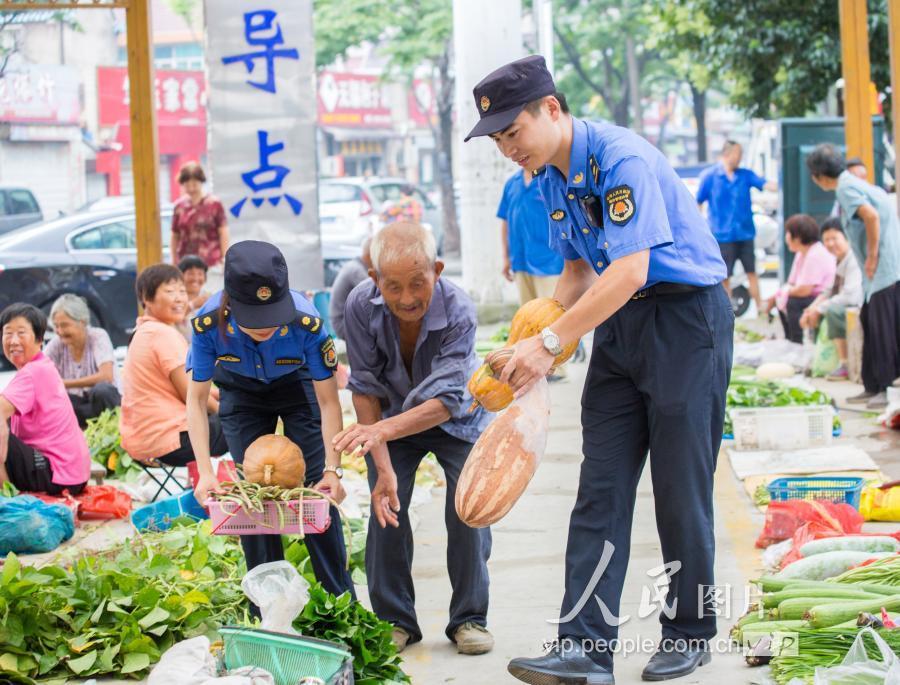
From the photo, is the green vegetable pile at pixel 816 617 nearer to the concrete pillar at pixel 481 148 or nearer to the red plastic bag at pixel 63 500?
the red plastic bag at pixel 63 500

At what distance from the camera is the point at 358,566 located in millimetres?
6250

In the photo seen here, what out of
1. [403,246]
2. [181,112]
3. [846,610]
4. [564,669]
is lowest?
[564,669]

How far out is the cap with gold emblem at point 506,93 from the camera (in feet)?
13.1

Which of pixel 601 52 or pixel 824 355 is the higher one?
pixel 601 52

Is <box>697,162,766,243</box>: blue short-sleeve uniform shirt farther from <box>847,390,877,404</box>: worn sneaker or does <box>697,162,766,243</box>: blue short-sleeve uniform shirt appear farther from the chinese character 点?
the chinese character 点

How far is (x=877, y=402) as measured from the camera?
32.8ft

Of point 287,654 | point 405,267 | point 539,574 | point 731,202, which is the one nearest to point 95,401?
point 539,574

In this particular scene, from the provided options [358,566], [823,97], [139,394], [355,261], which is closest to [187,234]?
[355,261]

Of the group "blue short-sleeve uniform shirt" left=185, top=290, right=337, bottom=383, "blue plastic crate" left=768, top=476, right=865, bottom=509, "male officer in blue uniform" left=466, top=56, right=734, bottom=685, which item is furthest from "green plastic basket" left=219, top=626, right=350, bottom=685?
"blue plastic crate" left=768, top=476, right=865, bottom=509

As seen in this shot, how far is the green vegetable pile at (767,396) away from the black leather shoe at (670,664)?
15.6ft

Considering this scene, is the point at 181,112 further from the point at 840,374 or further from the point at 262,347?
the point at 262,347

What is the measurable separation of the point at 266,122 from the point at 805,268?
5548 mm

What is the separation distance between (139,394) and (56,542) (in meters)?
0.99

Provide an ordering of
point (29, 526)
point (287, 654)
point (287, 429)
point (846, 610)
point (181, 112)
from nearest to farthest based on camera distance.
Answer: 1. point (287, 654)
2. point (846, 610)
3. point (287, 429)
4. point (29, 526)
5. point (181, 112)
